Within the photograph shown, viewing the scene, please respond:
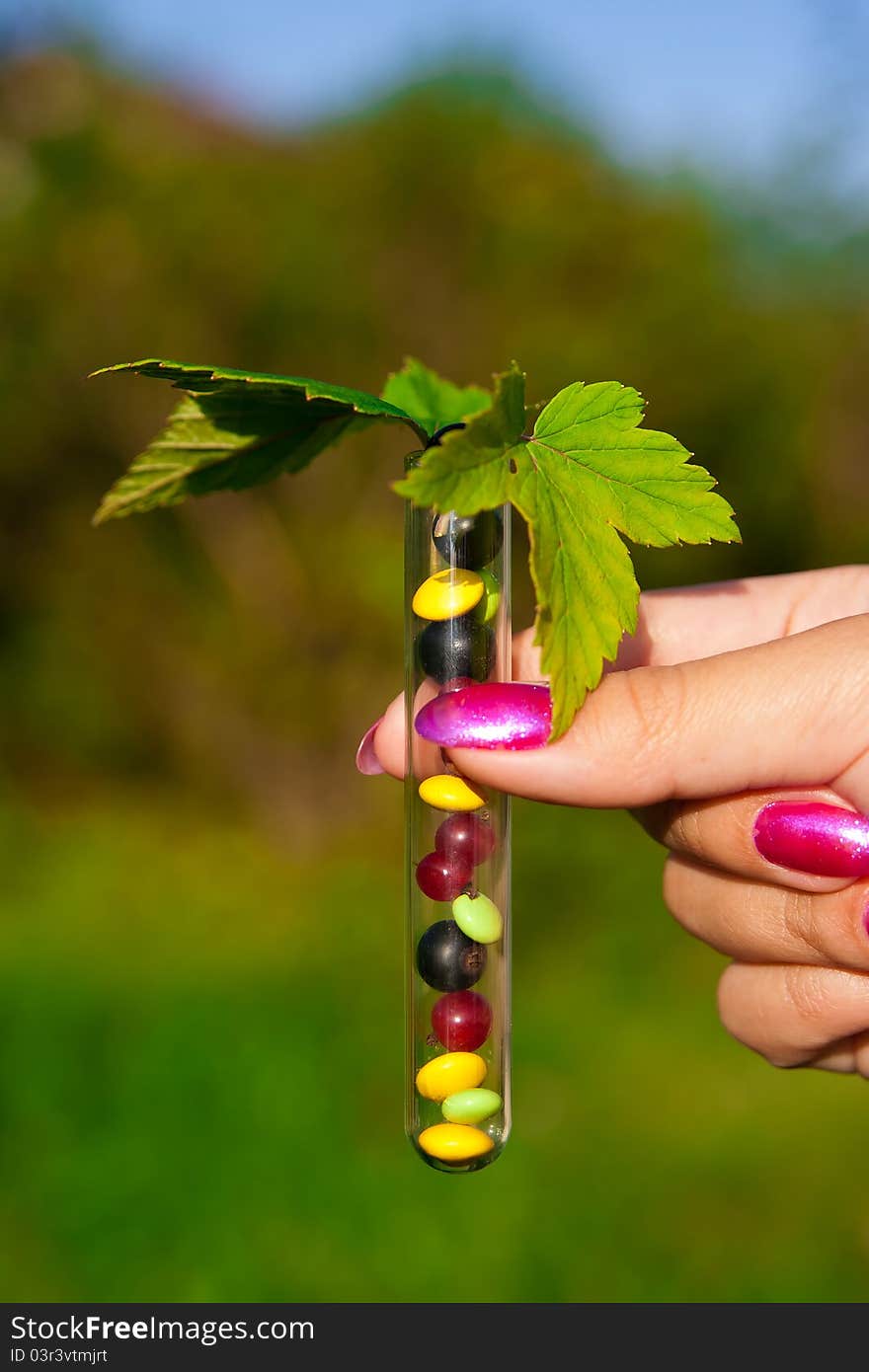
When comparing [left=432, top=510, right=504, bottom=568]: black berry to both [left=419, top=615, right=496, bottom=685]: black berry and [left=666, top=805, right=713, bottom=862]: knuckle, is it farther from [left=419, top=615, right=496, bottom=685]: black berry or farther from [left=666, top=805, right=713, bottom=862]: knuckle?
[left=666, top=805, right=713, bottom=862]: knuckle

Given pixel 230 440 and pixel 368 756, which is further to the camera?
pixel 368 756

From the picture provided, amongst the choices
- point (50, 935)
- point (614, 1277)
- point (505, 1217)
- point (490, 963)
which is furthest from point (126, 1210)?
point (490, 963)

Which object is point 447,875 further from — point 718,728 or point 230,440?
point 230,440

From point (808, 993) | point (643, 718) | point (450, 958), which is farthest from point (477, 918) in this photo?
point (808, 993)

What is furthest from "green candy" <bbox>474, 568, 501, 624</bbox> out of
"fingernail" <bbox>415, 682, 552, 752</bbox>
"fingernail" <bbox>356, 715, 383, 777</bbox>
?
"fingernail" <bbox>356, 715, 383, 777</bbox>

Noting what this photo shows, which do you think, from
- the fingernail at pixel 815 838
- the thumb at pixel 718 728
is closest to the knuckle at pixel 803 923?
the fingernail at pixel 815 838

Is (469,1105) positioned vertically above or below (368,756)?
below

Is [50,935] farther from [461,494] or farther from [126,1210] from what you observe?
[461,494]
